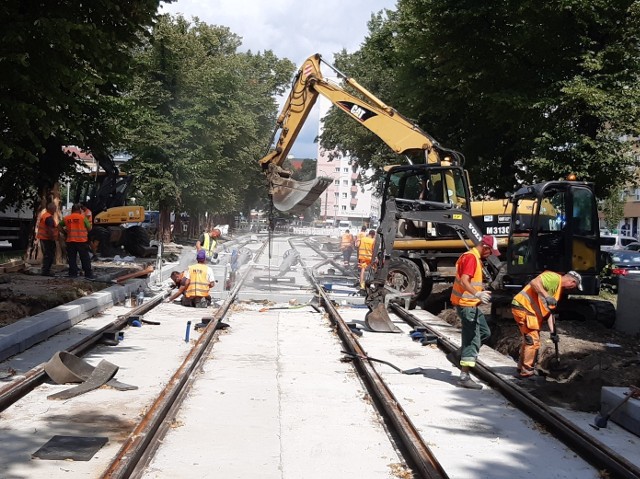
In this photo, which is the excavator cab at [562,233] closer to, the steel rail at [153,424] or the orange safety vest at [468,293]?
the orange safety vest at [468,293]

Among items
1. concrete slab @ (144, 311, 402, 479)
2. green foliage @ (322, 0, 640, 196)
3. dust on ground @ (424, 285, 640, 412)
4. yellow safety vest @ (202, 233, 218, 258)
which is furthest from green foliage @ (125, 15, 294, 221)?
concrete slab @ (144, 311, 402, 479)

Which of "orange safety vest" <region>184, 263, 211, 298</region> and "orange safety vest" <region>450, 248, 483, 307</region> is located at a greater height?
"orange safety vest" <region>450, 248, 483, 307</region>

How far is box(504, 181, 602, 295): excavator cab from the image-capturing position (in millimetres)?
13156

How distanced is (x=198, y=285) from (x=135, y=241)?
13620 mm

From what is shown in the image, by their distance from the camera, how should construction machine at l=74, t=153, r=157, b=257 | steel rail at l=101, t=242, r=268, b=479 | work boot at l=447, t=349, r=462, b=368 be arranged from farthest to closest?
construction machine at l=74, t=153, r=157, b=257, work boot at l=447, t=349, r=462, b=368, steel rail at l=101, t=242, r=268, b=479

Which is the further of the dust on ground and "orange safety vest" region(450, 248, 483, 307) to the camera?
"orange safety vest" region(450, 248, 483, 307)

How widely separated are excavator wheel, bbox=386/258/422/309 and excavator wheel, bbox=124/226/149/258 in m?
14.6

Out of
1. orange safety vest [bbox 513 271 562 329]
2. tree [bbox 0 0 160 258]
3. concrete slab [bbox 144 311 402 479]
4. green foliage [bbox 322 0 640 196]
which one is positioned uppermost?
green foliage [bbox 322 0 640 196]

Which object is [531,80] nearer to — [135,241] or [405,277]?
[405,277]

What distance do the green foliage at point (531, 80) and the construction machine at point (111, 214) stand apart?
11.4 metres

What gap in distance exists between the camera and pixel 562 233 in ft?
43.2

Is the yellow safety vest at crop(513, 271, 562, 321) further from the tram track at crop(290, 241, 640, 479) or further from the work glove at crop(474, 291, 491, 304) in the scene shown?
the tram track at crop(290, 241, 640, 479)

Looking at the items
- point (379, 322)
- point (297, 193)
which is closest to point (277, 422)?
point (379, 322)

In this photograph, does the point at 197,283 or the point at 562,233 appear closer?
the point at 562,233
